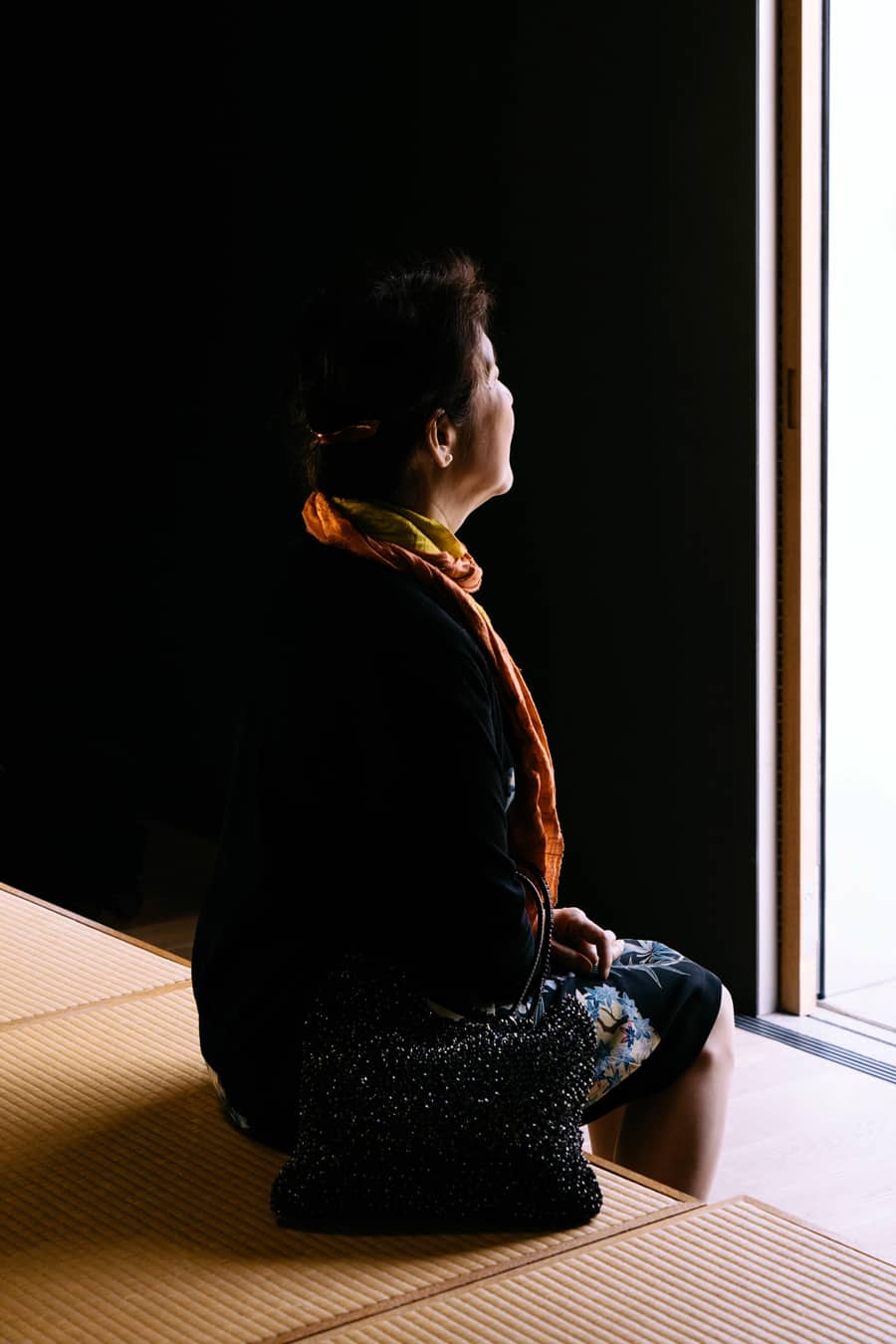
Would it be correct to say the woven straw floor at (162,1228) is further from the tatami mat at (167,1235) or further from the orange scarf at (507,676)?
the orange scarf at (507,676)

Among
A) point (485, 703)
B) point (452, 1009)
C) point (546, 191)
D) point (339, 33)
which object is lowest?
point (452, 1009)

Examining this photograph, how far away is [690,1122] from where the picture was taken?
1557 mm

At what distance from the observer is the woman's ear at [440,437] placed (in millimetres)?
1468

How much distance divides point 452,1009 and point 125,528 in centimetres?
376

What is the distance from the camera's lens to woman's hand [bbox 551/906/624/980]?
59.8 inches

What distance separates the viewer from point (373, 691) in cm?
134

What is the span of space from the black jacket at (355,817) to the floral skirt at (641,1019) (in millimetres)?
154

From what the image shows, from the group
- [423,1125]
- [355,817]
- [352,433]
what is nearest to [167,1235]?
[423,1125]

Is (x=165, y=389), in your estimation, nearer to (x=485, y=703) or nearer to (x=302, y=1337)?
(x=485, y=703)

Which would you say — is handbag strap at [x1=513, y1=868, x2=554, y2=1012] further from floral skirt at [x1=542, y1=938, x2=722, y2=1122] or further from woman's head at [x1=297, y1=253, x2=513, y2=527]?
woman's head at [x1=297, y1=253, x2=513, y2=527]

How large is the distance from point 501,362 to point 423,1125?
234 centimetres

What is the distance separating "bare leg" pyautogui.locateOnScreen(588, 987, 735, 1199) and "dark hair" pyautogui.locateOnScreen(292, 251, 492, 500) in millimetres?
661

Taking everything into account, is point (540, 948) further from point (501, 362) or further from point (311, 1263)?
point (501, 362)

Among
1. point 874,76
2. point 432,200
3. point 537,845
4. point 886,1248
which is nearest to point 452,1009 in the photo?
point 537,845
